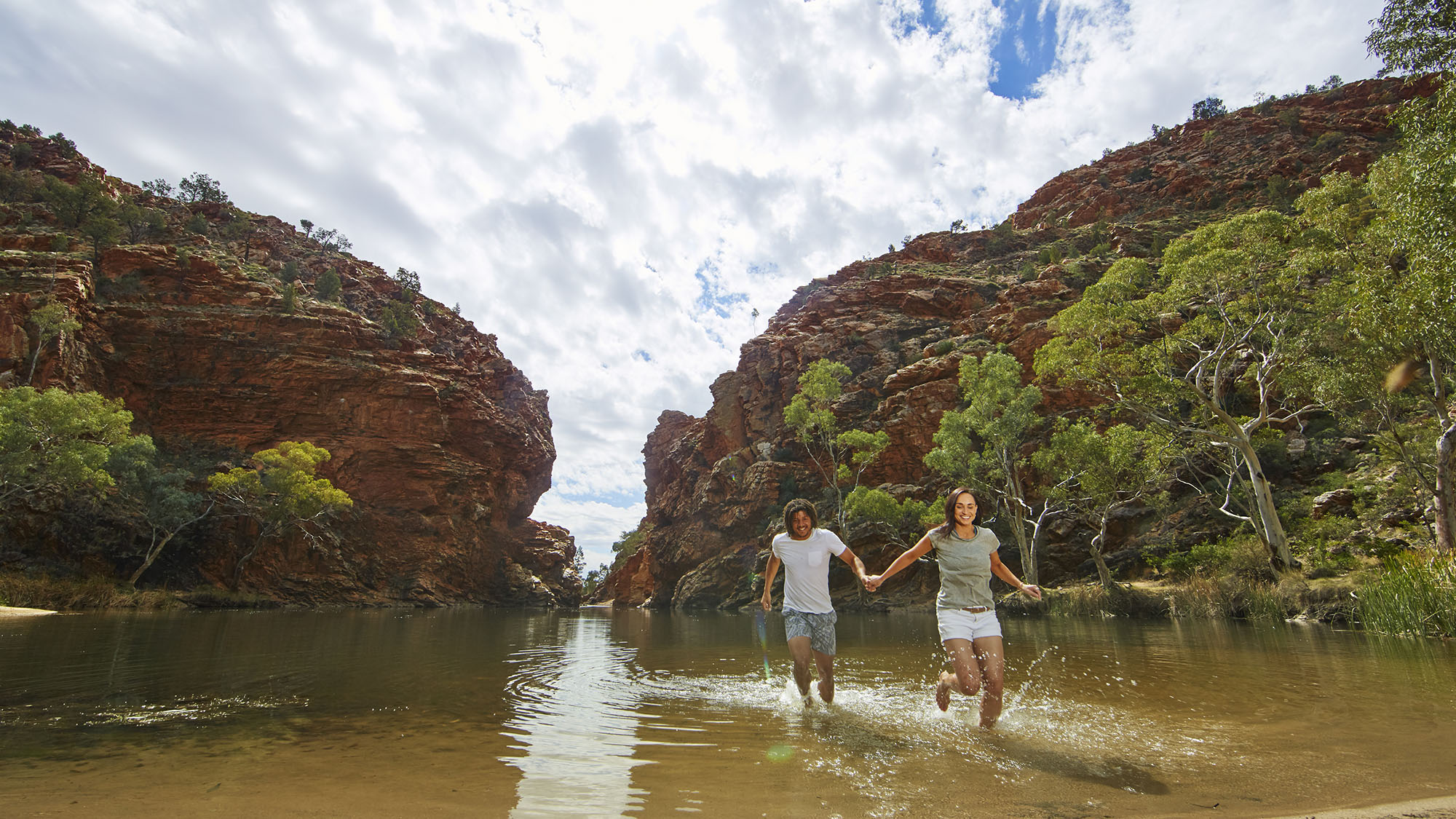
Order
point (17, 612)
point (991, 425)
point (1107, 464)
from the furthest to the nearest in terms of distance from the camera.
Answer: point (991, 425) → point (1107, 464) → point (17, 612)

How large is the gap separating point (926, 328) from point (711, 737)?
52.9 meters

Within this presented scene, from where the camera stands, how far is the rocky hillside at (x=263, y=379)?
39906mm

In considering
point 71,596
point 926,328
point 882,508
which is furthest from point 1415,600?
point 926,328

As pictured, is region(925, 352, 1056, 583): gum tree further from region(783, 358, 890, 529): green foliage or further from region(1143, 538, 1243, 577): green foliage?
region(783, 358, 890, 529): green foliage

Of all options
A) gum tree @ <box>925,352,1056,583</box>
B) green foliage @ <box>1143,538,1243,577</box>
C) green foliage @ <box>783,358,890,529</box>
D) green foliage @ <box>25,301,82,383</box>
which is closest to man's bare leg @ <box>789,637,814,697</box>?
green foliage @ <box>1143,538,1243,577</box>

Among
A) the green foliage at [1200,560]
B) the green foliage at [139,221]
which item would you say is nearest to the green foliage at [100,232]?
the green foliage at [139,221]

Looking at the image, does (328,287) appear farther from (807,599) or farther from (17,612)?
(807,599)

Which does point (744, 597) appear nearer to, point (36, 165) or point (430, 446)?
point (430, 446)

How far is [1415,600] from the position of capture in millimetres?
10164

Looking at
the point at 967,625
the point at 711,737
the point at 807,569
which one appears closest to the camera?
the point at 711,737

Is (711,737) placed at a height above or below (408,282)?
below

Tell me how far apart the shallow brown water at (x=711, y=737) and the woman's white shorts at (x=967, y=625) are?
0.64 meters

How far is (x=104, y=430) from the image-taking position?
97.0 ft

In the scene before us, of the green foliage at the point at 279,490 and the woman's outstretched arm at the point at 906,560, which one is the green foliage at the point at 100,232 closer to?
the green foliage at the point at 279,490
